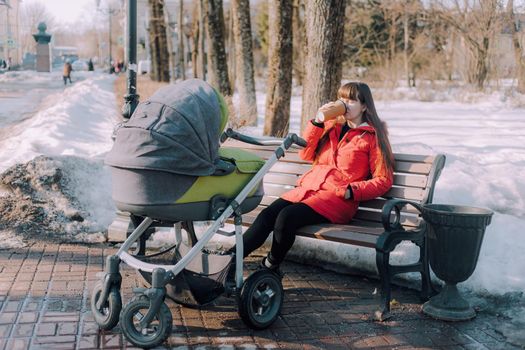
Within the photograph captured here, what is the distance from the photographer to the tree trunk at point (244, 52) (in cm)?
1522

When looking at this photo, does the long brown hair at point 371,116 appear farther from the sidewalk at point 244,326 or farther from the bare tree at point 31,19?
the bare tree at point 31,19

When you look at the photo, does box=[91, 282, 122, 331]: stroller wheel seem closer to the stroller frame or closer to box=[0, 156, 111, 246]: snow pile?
the stroller frame

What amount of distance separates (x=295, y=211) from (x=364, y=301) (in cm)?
82

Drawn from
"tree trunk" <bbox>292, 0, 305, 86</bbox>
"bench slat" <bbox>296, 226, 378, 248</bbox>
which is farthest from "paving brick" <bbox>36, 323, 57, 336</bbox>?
"tree trunk" <bbox>292, 0, 305, 86</bbox>

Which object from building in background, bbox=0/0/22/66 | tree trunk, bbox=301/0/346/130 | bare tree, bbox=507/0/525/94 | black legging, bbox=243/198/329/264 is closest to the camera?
black legging, bbox=243/198/329/264

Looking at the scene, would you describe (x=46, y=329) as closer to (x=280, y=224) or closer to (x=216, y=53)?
(x=280, y=224)

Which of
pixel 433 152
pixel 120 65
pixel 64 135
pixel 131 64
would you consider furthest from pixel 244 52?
pixel 120 65

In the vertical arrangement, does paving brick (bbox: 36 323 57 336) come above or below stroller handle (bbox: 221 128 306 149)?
below

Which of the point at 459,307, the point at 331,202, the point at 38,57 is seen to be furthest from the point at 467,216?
the point at 38,57

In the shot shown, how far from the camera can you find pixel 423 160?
5207 mm

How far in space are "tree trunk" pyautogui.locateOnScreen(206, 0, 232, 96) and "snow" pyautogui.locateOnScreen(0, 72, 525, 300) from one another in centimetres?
205

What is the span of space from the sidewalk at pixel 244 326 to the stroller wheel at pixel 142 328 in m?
0.14

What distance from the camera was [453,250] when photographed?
462cm

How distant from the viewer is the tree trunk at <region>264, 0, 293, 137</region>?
38.3 feet
